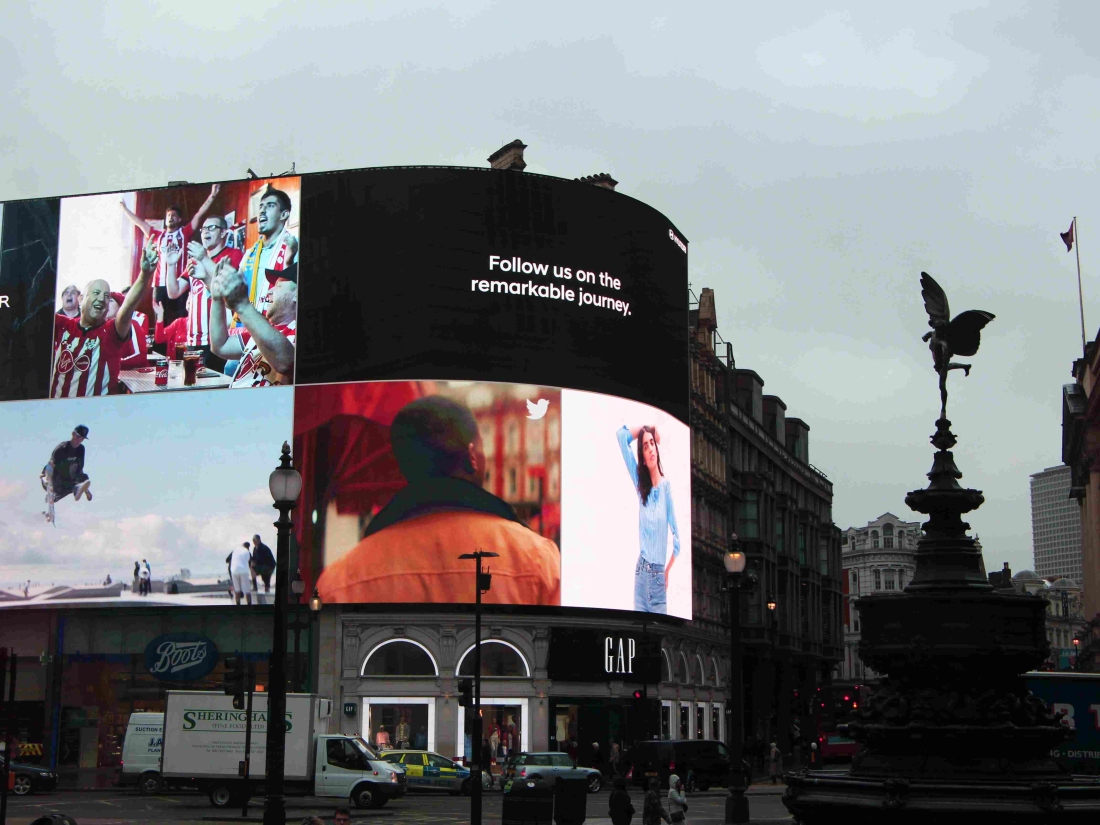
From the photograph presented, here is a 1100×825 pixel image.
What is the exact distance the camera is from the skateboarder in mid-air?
234 feet

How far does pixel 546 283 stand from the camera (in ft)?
228

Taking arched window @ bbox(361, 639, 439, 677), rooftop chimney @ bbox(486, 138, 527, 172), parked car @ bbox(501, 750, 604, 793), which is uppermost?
rooftop chimney @ bbox(486, 138, 527, 172)

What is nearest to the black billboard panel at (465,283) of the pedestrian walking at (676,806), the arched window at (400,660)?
the arched window at (400,660)

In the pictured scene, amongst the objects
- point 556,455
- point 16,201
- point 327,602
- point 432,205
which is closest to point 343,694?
point 327,602

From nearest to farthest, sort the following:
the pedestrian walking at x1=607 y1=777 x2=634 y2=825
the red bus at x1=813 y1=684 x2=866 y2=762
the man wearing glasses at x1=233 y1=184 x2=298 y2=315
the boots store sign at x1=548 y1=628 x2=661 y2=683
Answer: the pedestrian walking at x1=607 y1=777 x2=634 y2=825 → the red bus at x1=813 y1=684 x2=866 y2=762 → the boots store sign at x1=548 y1=628 x2=661 y2=683 → the man wearing glasses at x1=233 y1=184 x2=298 y2=315

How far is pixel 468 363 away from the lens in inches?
2657

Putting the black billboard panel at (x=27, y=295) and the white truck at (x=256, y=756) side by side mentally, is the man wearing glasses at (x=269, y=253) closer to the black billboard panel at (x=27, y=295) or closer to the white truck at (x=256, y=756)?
the black billboard panel at (x=27, y=295)

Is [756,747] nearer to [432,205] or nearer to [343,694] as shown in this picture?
[343,694]

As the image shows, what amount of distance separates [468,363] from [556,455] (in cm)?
609

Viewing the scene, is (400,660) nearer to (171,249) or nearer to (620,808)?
(171,249)

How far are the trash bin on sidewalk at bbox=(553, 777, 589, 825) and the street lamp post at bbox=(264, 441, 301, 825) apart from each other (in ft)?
35.2

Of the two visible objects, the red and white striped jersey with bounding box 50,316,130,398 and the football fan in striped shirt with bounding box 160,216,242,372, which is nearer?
the football fan in striped shirt with bounding box 160,216,242,372

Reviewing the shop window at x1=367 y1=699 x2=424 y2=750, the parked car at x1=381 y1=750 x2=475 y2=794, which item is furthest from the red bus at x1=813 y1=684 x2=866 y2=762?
the shop window at x1=367 y1=699 x2=424 y2=750

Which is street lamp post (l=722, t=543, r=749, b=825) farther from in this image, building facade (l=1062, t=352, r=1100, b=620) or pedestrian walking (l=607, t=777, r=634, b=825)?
building facade (l=1062, t=352, r=1100, b=620)
